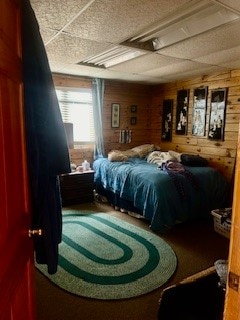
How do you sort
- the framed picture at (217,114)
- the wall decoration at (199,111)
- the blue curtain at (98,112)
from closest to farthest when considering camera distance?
the framed picture at (217,114) < the wall decoration at (199,111) < the blue curtain at (98,112)

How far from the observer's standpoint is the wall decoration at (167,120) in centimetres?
506

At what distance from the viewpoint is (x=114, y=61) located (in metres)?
3.64

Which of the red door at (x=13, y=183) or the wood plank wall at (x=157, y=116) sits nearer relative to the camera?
the red door at (x=13, y=183)

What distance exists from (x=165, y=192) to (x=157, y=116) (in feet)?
8.73

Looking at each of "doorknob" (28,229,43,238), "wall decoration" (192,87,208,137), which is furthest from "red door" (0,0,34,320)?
"wall decoration" (192,87,208,137)

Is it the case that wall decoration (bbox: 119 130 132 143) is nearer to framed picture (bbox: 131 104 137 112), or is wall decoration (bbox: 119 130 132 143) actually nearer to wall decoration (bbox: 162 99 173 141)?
framed picture (bbox: 131 104 137 112)

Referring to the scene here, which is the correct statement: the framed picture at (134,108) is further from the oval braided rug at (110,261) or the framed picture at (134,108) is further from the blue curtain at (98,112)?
the oval braided rug at (110,261)

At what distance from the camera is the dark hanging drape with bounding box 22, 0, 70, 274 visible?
109cm

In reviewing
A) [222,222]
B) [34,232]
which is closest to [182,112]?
[222,222]

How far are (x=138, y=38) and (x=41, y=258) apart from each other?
93.9 inches

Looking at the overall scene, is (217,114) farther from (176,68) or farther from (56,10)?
(56,10)

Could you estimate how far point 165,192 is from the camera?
3.18m

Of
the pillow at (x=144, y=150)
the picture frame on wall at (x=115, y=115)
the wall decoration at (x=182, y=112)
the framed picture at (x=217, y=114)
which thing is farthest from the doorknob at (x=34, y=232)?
the picture frame on wall at (x=115, y=115)

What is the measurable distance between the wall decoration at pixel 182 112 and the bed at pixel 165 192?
1.12 metres
